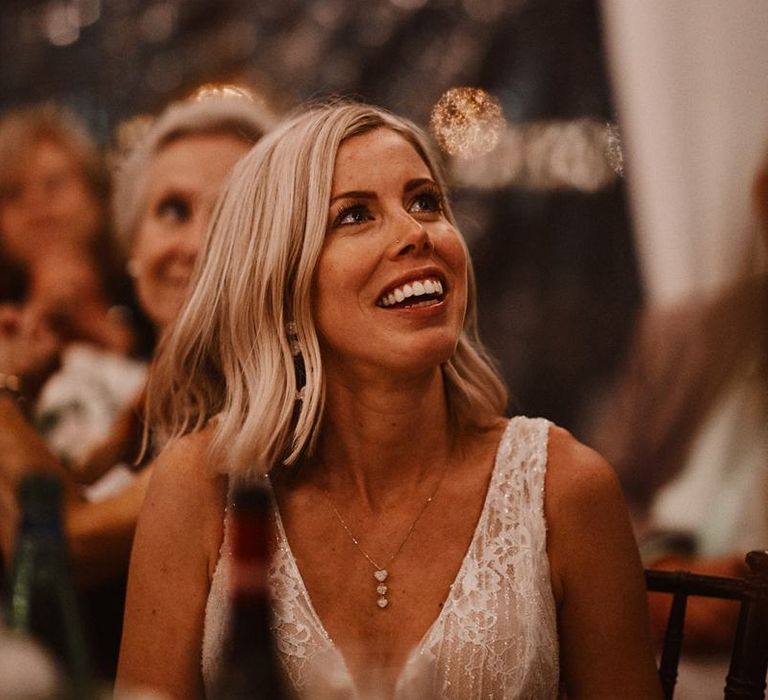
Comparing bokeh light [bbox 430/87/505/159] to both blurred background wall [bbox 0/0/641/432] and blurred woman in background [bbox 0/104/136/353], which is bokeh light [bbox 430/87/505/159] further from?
blurred woman in background [bbox 0/104/136/353]

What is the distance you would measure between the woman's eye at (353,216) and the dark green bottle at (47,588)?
86cm

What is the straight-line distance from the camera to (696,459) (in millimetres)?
2227

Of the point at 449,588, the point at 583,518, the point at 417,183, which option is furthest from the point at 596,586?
the point at 417,183

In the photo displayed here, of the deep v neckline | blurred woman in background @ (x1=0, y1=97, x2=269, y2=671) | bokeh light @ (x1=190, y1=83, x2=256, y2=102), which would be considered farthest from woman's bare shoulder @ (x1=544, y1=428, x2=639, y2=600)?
bokeh light @ (x1=190, y1=83, x2=256, y2=102)

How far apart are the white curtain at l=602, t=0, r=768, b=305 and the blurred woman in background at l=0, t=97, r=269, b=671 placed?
0.95 metres

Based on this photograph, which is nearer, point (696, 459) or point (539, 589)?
point (539, 589)

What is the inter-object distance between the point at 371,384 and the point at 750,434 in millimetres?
932

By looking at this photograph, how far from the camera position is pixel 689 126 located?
2.24 meters

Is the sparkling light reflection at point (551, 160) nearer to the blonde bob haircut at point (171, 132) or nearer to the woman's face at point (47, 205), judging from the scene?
the blonde bob haircut at point (171, 132)

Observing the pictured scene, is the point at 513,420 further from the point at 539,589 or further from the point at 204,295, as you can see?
the point at 204,295

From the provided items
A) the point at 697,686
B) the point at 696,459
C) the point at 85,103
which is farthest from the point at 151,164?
the point at 697,686

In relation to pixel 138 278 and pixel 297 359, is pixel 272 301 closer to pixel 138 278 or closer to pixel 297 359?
pixel 297 359

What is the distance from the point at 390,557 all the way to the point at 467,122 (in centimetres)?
115

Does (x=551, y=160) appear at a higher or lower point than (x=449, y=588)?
higher
